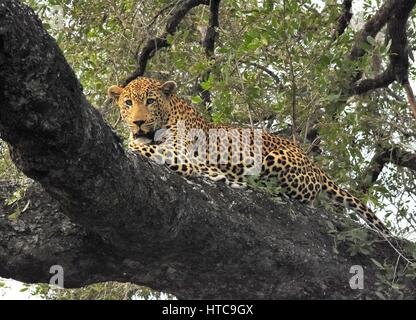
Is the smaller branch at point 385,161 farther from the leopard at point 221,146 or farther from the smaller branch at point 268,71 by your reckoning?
the smaller branch at point 268,71

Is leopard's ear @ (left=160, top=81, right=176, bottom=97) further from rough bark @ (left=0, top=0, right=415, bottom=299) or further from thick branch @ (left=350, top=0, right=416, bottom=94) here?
rough bark @ (left=0, top=0, right=415, bottom=299)

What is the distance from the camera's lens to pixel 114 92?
27.9 ft

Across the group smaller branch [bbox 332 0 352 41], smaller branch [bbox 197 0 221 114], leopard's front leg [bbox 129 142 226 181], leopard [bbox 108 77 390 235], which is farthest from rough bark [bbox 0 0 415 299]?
smaller branch [bbox 332 0 352 41]

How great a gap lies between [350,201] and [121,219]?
3.58 metres

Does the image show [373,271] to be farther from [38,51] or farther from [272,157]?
[38,51]

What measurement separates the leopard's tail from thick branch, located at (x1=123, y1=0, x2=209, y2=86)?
2.52 meters

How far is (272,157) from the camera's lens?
7.86 m

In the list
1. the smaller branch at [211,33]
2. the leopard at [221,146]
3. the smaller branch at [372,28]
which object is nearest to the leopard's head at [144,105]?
the leopard at [221,146]

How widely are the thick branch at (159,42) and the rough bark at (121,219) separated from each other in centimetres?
313

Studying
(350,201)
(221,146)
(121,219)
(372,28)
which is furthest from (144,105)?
(121,219)

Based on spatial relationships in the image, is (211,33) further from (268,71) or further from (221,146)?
(221,146)

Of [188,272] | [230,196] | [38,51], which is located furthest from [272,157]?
[38,51]

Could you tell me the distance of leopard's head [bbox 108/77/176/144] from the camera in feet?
26.6

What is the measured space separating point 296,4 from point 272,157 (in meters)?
1.53
